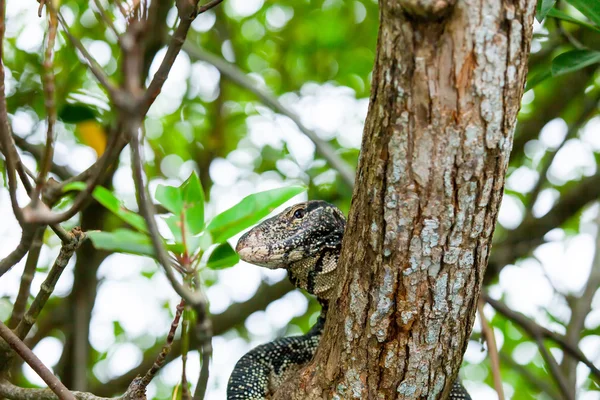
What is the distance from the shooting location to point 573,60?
11.1ft

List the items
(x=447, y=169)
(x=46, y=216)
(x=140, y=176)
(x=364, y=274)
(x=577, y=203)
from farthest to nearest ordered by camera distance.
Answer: (x=577, y=203) → (x=364, y=274) → (x=447, y=169) → (x=46, y=216) → (x=140, y=176)

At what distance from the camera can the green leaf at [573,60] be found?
3309 mm

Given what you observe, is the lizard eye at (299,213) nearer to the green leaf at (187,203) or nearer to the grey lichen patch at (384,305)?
the grey lichen patch at (384,305)

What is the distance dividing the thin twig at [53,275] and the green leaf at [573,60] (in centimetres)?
209

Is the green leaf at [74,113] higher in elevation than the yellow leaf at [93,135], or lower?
lower

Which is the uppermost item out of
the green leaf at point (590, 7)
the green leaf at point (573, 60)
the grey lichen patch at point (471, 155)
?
the green leaf at point (590, 7)

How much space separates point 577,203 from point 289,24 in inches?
114

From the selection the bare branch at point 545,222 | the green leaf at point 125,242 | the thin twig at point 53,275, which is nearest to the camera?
the green leaf at point 125,242

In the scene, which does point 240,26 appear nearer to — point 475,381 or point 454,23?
point 475,381

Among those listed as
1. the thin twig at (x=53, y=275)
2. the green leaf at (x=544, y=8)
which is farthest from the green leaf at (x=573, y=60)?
the thin twig at (x=53, y=275)

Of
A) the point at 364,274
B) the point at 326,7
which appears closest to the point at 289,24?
the point at 326,7

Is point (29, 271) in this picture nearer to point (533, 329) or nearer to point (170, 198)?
point (170, 198)

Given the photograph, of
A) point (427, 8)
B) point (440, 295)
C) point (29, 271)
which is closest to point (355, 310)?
point (440, 295)

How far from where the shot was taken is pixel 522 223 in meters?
6.41
